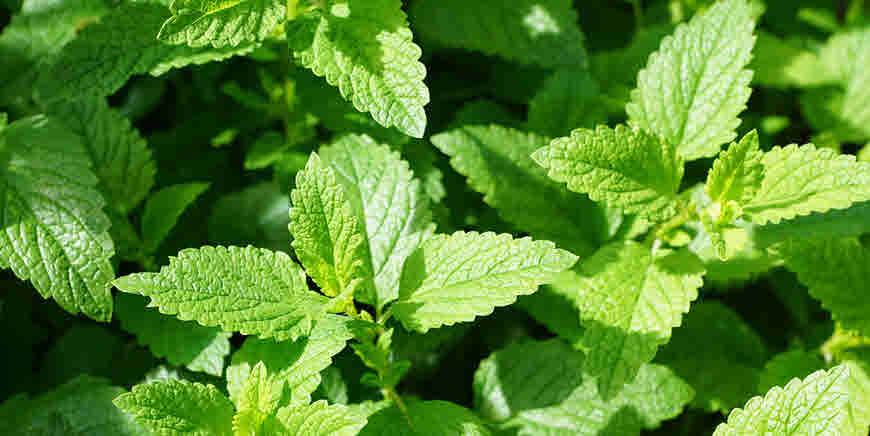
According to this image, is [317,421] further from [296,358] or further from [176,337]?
[176,337]

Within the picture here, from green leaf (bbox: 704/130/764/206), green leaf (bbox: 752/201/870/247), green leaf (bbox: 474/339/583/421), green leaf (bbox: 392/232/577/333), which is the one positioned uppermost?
green leaf (bbox: 704/130/764/206)

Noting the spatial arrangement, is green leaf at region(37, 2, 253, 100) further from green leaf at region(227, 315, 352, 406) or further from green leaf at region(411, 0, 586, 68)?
green leaf at region(411, 0, 586, 68)

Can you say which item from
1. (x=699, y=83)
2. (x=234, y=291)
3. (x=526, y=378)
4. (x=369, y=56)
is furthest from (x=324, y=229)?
(x=699, y=83)

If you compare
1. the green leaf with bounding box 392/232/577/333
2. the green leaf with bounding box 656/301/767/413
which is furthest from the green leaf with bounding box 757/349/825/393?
the green leaf with bounding box 392/232/577/333

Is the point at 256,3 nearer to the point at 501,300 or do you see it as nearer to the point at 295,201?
the point at 295,201

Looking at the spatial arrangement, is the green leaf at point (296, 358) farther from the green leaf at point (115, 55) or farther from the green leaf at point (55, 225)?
the green leaf at point (115, 55)
